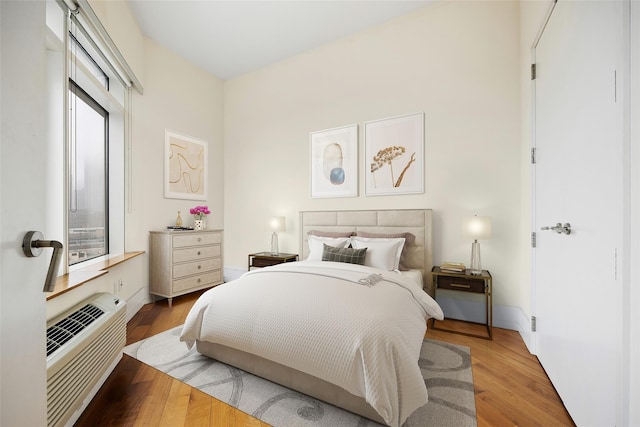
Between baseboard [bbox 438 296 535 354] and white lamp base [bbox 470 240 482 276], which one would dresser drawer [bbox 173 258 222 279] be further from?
white lamp base [bbox 470 240 482 276]

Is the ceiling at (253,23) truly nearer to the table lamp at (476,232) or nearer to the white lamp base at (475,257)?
the table lamp at (476,232)

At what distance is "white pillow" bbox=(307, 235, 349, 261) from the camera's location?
3002 mm

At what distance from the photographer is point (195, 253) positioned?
3.66 meters

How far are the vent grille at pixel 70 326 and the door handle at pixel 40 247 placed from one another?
98cm

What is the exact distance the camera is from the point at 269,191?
4262 millimetres

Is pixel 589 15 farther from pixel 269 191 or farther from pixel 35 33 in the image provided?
pixel 269 191

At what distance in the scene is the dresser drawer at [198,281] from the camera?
3.44 m

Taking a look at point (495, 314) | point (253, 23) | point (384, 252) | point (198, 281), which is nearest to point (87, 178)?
point (198, 281)

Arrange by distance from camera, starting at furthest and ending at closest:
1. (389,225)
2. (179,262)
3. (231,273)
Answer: (231,273), (179,262), (389,225)

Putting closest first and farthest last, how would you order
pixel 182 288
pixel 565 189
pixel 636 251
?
pixel 636 251 < pixel 565 189 < pixel 182 288

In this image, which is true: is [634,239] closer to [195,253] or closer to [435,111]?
[435,111]

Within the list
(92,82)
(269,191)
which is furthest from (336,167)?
(92,82)

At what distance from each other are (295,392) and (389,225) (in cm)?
204

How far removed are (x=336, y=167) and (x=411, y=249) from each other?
146 centimetres
